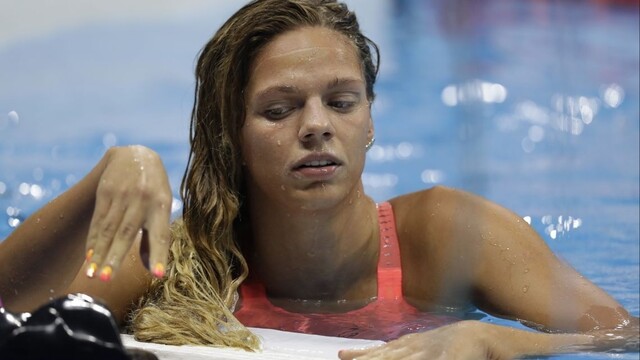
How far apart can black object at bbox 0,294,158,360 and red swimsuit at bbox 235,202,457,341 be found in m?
0.83

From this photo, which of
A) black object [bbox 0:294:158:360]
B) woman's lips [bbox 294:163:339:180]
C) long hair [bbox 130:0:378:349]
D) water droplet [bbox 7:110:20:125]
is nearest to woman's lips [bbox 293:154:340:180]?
woman's lips [bbox 294:163:339:180]

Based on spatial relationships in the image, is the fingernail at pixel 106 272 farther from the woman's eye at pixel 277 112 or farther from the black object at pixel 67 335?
the woman's eye at pixel 277 112

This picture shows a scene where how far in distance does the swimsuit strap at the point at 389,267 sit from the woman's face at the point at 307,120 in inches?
8.2

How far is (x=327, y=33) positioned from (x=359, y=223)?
0.51m

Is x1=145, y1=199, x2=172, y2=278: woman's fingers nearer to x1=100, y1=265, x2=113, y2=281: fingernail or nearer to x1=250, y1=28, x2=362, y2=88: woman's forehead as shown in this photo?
x1=100, y1=265, x2=113, y2=281: fingernail

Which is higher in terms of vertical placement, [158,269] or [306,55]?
[306,55]

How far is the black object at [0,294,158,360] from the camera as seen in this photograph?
193cm

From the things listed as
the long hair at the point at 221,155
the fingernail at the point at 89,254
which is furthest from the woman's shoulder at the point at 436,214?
the fingernail at the point at 89,254

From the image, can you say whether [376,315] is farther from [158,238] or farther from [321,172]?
[158,238]

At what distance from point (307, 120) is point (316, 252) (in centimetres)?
44

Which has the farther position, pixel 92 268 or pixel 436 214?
pixel 436 214

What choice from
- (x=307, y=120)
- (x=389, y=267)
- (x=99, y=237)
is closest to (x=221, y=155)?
(x=307, y=120)

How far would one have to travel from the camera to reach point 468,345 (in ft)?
7.43

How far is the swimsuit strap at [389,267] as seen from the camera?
2.90 m
